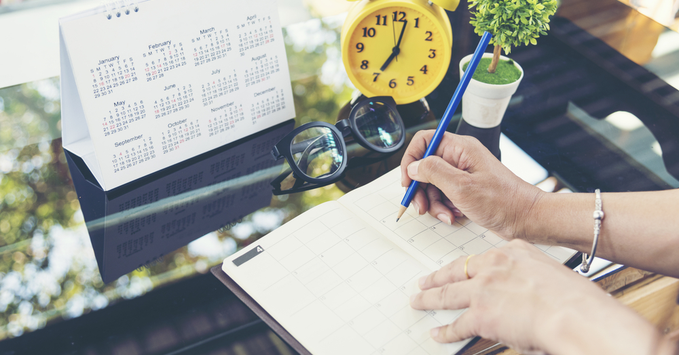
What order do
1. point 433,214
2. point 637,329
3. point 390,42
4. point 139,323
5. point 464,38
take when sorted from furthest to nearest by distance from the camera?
point 464,38, point 390,42, point 433,214, point 139,323, point 637,329

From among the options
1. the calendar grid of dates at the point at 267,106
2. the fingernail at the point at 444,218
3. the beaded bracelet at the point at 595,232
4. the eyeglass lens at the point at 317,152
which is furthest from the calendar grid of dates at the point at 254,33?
the beaded bracelet at the point at 595,232

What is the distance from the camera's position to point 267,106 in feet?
3.89

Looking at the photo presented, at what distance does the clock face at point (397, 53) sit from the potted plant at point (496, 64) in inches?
3.8

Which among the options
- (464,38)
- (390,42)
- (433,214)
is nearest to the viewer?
(433,214)

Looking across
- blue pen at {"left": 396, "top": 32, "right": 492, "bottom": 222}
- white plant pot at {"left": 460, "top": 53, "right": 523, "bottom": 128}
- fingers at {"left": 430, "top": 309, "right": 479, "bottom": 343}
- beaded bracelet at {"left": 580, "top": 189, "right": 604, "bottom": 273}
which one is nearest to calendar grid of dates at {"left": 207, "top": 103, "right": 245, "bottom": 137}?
blue pen at {"left": 396, "top": 32, "right": 492, "bottom": 222}

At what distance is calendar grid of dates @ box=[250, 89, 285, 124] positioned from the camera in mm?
1169

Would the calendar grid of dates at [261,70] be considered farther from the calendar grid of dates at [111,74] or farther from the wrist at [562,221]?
the wrist at [562,221]

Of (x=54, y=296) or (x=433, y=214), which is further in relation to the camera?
(x=433, y=214)

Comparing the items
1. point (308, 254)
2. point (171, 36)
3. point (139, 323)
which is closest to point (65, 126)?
point (171, 36)

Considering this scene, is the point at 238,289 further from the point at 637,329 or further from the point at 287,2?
the point at 287,2

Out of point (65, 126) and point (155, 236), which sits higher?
point (65, 126)

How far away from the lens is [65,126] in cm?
103

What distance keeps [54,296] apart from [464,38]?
131cm

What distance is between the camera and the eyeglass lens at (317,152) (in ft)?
3.66
